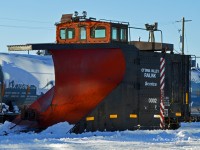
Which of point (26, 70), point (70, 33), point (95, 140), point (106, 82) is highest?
point (70, 33)

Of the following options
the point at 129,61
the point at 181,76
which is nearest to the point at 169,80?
the point at 181,76

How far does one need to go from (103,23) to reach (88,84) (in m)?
2.22

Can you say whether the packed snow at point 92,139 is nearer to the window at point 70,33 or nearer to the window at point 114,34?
the window at point 114,34

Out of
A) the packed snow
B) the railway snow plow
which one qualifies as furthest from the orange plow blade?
the packed snow

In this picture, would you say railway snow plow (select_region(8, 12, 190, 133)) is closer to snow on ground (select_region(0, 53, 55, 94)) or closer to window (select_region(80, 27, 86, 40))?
window (select_region(80, 27, 86, 40))

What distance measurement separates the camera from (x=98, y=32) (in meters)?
16.6

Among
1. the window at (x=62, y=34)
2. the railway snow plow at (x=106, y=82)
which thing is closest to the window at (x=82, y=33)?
the railway snow plow at (x=106, y=82)

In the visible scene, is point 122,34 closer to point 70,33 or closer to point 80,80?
point 70,33

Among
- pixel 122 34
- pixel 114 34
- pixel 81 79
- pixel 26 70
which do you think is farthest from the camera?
pixel 26 70

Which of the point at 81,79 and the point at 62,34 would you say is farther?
the point at 62,34

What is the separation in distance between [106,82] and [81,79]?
0.79 metres

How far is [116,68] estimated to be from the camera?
52.4ft

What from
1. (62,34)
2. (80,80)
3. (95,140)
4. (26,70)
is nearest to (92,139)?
(95,140)

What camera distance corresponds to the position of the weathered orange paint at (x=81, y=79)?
50.9 ft
